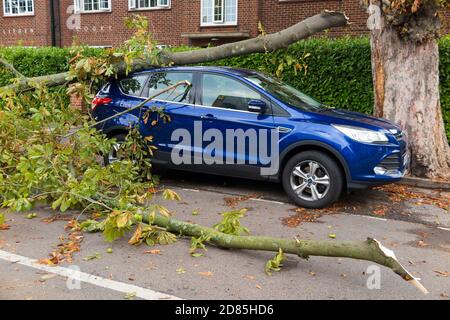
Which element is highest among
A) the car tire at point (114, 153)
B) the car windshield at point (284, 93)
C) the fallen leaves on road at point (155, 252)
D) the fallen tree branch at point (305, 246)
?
the car windshield at point (284, 93)

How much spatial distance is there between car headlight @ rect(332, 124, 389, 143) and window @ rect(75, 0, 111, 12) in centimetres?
1725

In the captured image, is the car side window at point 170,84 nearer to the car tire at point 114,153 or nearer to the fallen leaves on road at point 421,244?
the car tire at point 114,153

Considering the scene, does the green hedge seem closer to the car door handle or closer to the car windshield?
the car windshield

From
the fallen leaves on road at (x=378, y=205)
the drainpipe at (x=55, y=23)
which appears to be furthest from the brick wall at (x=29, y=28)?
the fallen leaves on road at (x=378, y=205)

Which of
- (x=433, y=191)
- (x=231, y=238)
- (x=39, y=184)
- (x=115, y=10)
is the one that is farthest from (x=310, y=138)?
(x=115, y=10)

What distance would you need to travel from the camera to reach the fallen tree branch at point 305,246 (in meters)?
3.93

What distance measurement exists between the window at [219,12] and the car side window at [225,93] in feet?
37.7

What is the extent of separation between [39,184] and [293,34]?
15.8 feet

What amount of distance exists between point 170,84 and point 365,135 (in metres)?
2.95

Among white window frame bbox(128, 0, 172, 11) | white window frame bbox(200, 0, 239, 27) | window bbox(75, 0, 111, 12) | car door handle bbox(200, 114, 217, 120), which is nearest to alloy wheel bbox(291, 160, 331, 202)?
car door handle bbox(200, 114, 217, 120)

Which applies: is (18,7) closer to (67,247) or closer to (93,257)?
(67,247)

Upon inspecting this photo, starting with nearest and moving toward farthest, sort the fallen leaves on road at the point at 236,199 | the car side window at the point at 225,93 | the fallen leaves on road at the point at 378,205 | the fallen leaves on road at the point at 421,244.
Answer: the fallen leaves on road at the point at 421,244 < the fallen leaves on road at the point at 378,205 < the fallen leaves on road at the point at 236,199 < the car side window at the point at 225,93
